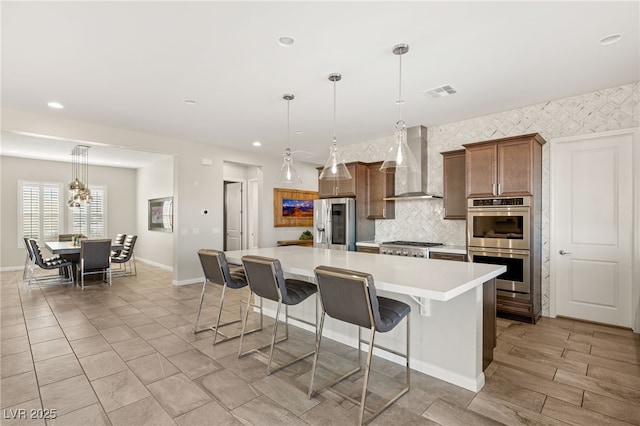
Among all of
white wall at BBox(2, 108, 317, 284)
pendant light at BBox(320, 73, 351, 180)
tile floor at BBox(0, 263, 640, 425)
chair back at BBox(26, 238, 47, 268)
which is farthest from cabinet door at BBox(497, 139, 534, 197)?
chair back at BBox(26, 238, 47, 268)

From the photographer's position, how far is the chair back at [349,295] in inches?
74.8

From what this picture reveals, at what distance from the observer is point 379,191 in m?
5.60

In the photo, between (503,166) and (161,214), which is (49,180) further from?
(503,166)

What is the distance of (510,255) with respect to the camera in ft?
12.7

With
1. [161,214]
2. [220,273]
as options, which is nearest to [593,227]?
[220,273]

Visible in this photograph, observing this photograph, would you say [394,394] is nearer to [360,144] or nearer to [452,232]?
[452,232]

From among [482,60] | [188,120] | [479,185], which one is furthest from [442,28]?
[188,120]

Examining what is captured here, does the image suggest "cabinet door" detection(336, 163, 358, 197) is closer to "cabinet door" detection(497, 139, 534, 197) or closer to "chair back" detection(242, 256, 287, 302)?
"cabinet door" detection(497, 139, 534, 197)

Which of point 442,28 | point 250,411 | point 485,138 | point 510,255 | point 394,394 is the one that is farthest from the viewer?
point 485,138

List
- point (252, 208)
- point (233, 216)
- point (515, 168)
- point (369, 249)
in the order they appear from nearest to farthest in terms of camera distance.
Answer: point (515, 168)
point (369, 249)
point (252, 208)
point (233, 216)

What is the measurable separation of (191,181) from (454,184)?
480cm

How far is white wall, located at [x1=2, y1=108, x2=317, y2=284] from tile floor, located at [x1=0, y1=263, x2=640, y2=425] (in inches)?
92.6

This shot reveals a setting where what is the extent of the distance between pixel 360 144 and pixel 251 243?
3795mm

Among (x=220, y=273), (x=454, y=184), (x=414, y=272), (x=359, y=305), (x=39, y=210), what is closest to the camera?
(x=359, y=305)
